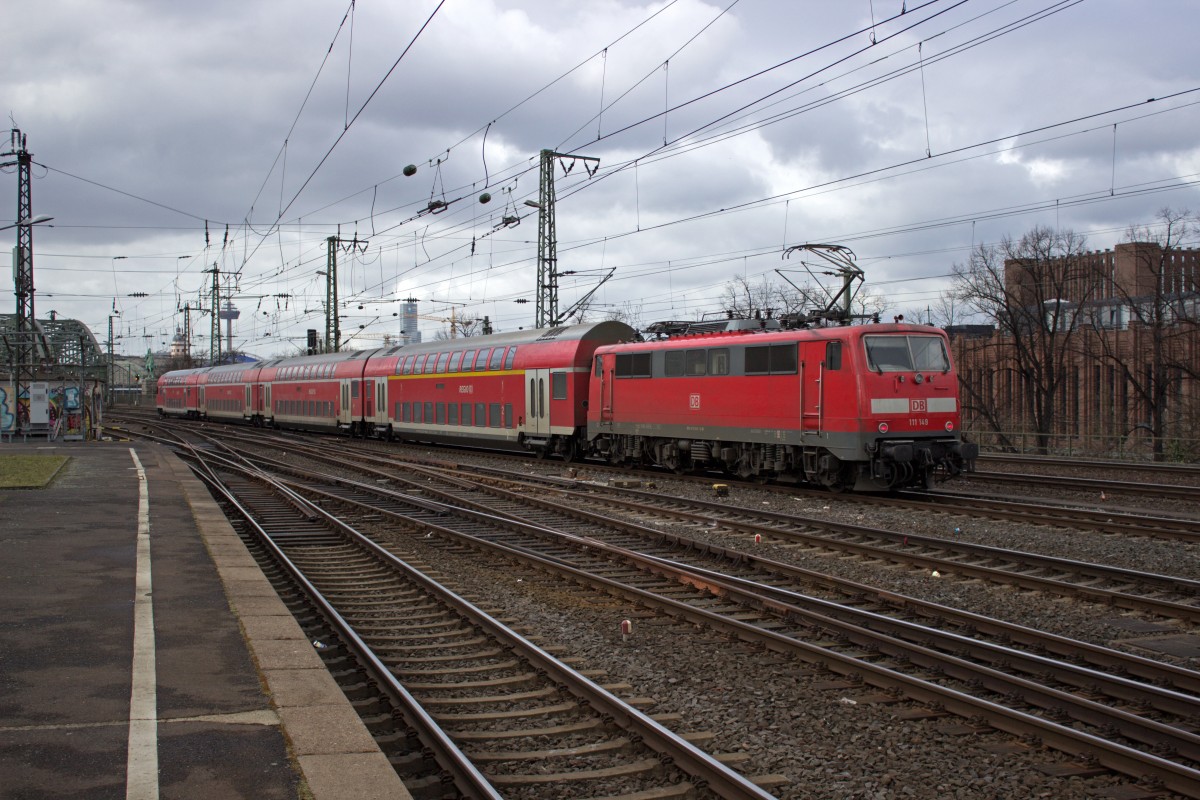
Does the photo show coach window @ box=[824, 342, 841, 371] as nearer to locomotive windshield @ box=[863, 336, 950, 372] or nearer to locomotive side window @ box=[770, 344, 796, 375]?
locomotive windshield @ box=[863, 336, 950, 372]

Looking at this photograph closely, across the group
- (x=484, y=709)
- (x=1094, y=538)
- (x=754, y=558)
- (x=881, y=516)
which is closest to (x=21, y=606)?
(x=484, y=709)

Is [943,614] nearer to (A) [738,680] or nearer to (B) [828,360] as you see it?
(A) [738,680]

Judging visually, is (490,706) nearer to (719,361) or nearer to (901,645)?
(901,645)

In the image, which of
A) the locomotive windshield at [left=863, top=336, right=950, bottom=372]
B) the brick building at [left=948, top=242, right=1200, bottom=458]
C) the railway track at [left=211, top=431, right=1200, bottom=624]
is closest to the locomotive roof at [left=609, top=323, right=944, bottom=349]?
the locomotive windshield at [left=863, top=336, right=950, bottom=372]

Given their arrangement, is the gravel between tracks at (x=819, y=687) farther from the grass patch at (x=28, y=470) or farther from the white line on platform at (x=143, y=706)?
the grass patch at (x=28, y=470)

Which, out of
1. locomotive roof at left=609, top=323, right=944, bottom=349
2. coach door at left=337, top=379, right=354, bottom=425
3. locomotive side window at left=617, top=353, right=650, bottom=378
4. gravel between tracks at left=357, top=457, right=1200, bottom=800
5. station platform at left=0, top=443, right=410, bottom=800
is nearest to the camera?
station platform at left=0, top=443, right=410, bottom=800

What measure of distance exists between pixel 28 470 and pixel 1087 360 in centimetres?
4451

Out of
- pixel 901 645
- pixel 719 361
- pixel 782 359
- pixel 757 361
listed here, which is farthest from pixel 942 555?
pixel 719 361

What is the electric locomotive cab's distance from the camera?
55.6 ft

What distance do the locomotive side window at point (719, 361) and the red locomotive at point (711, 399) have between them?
0.14 ft

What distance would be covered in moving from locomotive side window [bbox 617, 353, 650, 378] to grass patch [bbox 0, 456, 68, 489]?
12592mm

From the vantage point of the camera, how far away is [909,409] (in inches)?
680

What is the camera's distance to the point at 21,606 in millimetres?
8805

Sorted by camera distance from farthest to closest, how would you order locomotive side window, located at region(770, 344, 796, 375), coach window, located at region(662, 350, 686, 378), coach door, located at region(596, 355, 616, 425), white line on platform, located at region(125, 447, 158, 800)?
coach door, located at region(596, 355, 616, 425) → coach window, located at region(662, 350, 686, 378) → locomotive side window, located at region(770, 344, 796, 375) → white line on platform, located at region(125, 447, 158, 800)
